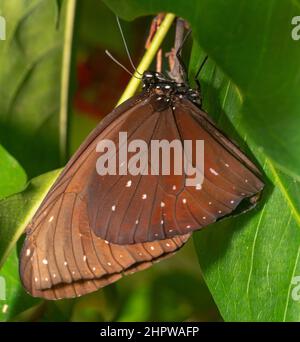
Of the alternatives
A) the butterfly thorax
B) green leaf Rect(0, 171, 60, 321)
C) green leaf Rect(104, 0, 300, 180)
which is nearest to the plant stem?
the butterfly thorax

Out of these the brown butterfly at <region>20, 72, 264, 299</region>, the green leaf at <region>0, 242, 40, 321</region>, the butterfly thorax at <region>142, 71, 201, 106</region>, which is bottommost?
the green leaf at <region>0, 242, 40, 321</region>

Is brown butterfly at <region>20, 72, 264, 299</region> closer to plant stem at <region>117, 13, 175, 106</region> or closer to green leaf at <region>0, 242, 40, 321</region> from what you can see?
plant stem at <region>117, 13, 175, 106</region>

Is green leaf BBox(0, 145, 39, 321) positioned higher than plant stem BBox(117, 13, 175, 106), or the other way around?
plant stem BBox(117, 13, 175, 106)

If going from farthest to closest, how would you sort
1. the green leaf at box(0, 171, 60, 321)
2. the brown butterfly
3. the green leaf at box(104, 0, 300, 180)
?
1. the green leaf at box(0, 171, 60, 321)
2. the brown butterfly
3. the green leaf at box(104, 0, 300, 180)

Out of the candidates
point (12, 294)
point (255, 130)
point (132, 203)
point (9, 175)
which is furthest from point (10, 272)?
point (255, 130)

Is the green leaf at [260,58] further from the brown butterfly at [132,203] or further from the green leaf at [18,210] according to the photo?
the green leaf at [18,210]
